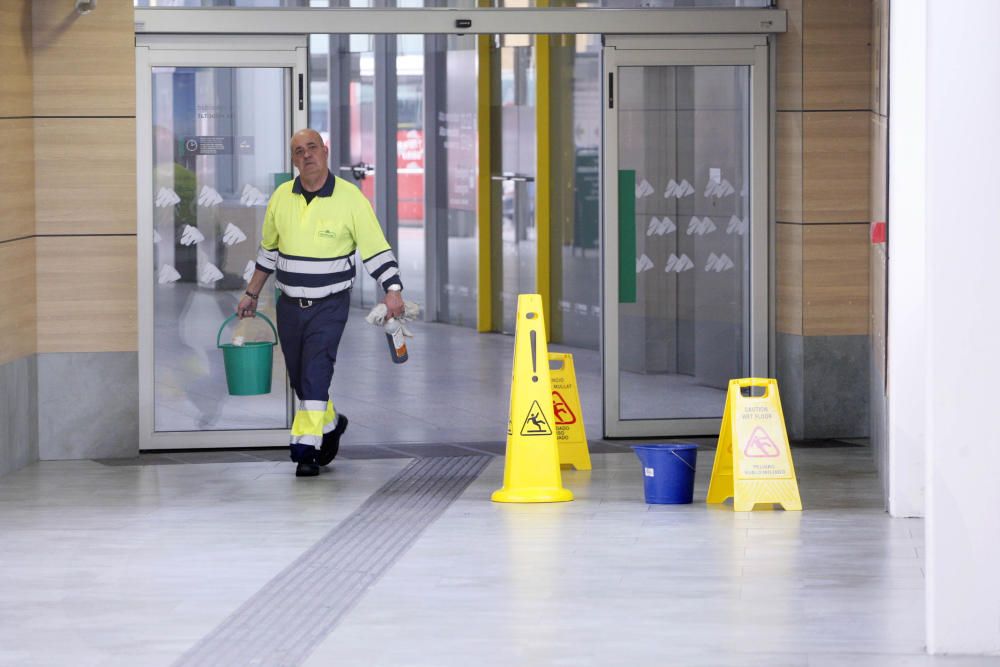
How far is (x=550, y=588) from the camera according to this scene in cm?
609

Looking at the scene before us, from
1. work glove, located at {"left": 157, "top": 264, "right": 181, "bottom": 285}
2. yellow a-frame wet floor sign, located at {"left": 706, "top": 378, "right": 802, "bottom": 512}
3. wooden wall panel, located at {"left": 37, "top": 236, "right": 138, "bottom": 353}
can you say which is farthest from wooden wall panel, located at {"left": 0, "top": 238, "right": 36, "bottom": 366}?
yellow a-frame wet floor sign, located at {"left": 706, "top": 378, "right": 802, "bottom": 512}

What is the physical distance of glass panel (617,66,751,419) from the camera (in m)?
9.91

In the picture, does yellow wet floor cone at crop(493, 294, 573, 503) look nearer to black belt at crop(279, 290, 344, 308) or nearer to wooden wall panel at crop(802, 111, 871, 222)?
black belt at crop(279, 290, 344, 308)

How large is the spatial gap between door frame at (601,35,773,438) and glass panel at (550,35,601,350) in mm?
4951

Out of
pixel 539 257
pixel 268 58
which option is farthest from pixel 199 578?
pixel 539 257

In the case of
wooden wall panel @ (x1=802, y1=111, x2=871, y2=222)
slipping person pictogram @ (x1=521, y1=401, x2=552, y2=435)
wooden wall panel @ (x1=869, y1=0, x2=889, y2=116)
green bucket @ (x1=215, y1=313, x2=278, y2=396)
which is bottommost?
slipping person pictogram @ (x1=521, y1=401, x2=552, y2=435)

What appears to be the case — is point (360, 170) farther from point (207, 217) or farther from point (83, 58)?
point (83, 58)

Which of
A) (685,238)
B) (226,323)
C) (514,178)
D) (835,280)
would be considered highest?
(514,178)

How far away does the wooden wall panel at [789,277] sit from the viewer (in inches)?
386

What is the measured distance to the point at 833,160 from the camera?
9.73m

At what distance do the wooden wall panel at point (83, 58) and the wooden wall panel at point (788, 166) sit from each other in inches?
145

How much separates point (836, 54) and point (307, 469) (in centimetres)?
381

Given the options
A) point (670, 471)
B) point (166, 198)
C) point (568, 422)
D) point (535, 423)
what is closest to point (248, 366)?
point (166, 198)

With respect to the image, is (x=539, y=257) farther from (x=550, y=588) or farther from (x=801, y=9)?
(x=550, y=588)
